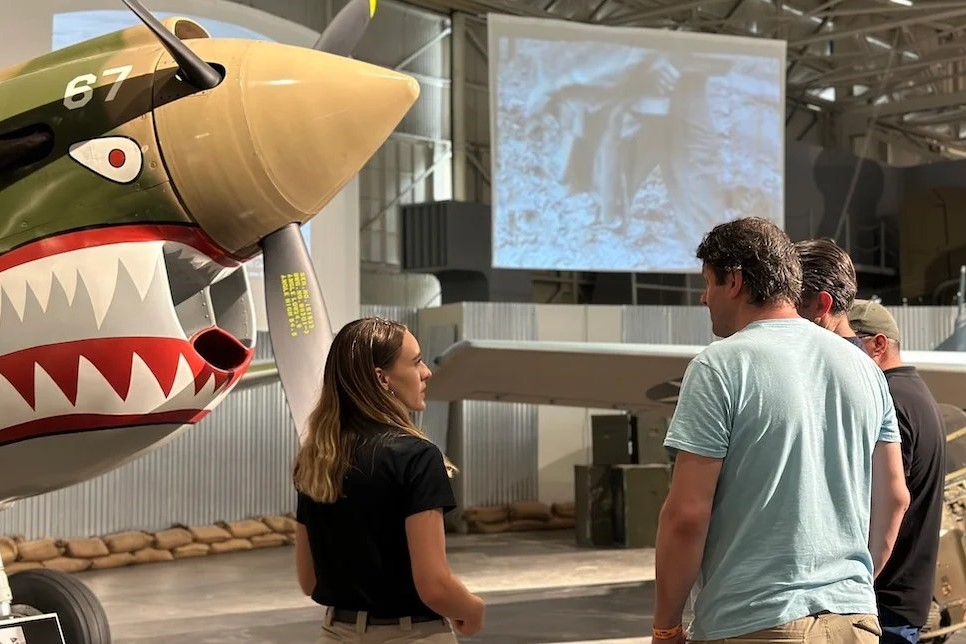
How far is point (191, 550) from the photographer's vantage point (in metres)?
10.5

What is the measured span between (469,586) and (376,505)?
6.44 m

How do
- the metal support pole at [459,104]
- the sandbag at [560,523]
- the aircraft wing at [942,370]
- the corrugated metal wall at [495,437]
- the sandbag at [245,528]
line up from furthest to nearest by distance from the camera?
the metal support pole at [459,104]
the sandbag at [560,523]
the corrugated metal wall at [495,437]
the sandbag at [245,528]
the aircraft wing at [942,370]

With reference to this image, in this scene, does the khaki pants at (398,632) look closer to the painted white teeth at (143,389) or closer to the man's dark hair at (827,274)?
the man's dark hair at (827,274)

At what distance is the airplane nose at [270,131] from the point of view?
3.58 metres

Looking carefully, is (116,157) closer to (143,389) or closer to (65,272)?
(65,272)

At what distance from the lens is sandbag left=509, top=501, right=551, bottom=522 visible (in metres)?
12.5

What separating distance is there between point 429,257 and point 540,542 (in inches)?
182

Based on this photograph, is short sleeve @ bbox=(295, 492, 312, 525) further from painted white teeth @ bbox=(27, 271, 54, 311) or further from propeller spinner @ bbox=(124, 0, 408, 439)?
painted white teeth @ bbox=(27, 271, 54, 311)

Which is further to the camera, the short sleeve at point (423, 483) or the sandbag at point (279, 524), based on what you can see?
the sandbag at point (279, 524)

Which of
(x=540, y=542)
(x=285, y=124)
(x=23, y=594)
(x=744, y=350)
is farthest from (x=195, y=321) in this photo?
(x=540, y=542)

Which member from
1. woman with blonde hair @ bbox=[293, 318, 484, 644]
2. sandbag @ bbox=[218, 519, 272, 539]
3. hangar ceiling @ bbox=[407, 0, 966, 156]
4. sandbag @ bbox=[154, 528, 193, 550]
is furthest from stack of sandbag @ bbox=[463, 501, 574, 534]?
woman with blonde hair @ bbox=[293, 318, 484, 644]

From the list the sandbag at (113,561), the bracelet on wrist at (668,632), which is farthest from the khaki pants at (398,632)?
the sandbag at (113,561)

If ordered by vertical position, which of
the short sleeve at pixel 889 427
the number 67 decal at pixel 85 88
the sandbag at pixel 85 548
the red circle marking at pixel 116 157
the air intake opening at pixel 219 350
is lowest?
the sandbag at pixel 85 548

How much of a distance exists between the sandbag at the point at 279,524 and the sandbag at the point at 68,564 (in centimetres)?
217
